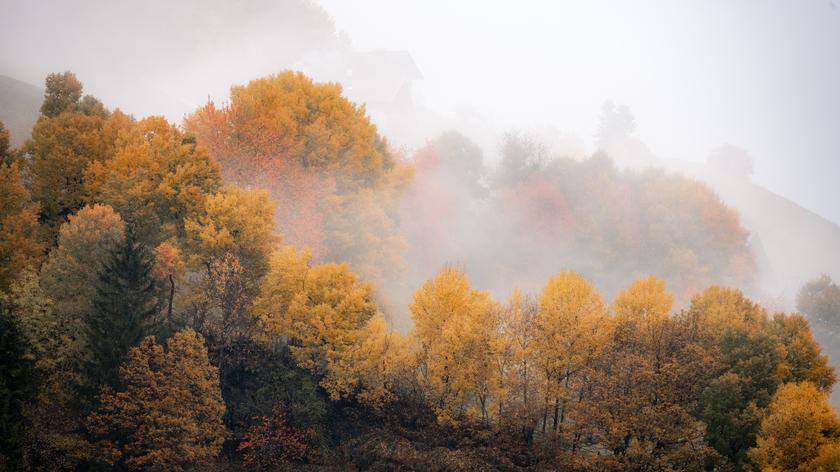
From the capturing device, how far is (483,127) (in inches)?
6255

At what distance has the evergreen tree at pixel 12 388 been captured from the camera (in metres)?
24.2

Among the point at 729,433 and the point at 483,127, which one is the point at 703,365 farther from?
the point at 483,127

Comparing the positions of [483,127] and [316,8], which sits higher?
[316,8]

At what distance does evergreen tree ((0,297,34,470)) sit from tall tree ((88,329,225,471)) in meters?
3.28

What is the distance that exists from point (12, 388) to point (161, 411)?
6.82 meters

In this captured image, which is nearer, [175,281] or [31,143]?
[175,281]

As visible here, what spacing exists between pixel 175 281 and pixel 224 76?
4762 inches

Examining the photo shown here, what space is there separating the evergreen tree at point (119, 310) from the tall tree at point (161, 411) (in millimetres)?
748

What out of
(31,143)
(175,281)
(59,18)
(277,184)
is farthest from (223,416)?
(59,18)

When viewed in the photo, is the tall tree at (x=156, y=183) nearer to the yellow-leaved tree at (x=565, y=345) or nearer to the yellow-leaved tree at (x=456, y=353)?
the yellow-leaved tree at (x=456, y=353)

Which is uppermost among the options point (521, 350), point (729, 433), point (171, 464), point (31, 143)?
point (31, 143)

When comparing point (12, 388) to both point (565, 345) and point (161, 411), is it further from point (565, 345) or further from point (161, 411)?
point (565, 345)

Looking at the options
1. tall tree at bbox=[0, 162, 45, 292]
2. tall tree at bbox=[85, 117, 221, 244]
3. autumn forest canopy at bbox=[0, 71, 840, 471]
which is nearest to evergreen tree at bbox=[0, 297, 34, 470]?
autumn forest canopy at bbox=[0, 71, 840, 471]

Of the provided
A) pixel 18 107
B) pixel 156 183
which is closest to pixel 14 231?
pixel 156 183
